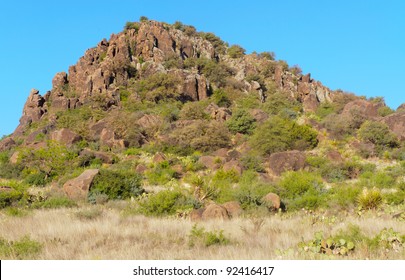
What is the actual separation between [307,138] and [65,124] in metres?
27.9

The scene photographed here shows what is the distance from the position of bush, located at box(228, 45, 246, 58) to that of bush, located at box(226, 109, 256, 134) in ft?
115

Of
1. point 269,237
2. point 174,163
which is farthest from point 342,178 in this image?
point 269,237

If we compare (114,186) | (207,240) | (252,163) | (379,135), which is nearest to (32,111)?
(252,163)

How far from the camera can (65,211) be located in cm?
1252

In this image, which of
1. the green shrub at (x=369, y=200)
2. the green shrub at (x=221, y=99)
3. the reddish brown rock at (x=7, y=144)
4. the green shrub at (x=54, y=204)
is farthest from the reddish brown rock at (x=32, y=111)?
the green shrub at (x=369, y=200)

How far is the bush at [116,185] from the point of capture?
1650cm

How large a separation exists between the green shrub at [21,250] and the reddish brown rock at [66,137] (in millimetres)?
30139

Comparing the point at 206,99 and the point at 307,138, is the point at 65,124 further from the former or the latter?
the point at 307,138

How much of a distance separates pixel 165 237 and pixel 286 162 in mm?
19540

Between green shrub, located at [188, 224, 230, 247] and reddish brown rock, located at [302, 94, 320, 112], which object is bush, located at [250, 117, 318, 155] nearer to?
green shrub, located at [188, 224, 230, 247]

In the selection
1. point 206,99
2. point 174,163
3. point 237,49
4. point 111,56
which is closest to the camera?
point 174,163

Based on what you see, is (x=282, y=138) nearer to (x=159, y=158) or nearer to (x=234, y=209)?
(x=159, y=158)

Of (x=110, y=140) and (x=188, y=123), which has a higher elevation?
(x=188, y=123)

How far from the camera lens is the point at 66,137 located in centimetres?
3625
